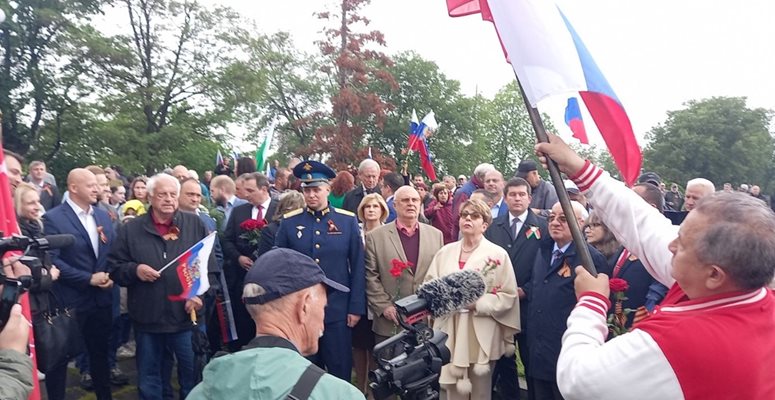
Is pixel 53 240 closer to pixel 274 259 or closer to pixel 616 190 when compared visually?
pixel 274 259

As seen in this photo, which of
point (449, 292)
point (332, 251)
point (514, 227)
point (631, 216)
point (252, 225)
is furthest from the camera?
point (252, 225)

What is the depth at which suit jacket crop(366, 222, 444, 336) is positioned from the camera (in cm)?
541

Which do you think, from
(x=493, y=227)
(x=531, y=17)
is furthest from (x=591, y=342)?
(x=493, y=227)

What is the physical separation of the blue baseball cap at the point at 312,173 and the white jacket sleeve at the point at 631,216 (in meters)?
3.22

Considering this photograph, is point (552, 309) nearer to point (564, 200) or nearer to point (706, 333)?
point (564, 200)

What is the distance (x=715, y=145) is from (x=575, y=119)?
4762 cm

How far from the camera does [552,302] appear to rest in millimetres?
4477

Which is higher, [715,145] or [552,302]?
[715,145]

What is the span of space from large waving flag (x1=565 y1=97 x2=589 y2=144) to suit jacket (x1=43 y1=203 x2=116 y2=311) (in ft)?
13.3

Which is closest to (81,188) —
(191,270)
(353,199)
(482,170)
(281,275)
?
(191,270)

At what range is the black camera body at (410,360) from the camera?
2.16 m

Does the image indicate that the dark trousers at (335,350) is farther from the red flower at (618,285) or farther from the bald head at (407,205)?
the red flower at (618,285)

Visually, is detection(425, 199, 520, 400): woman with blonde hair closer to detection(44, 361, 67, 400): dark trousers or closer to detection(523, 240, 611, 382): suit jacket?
detection(523, 240, 611, 382): suit jacket

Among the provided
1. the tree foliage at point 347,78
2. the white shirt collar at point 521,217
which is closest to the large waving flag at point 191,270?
the white shirt collar at point 521,217
